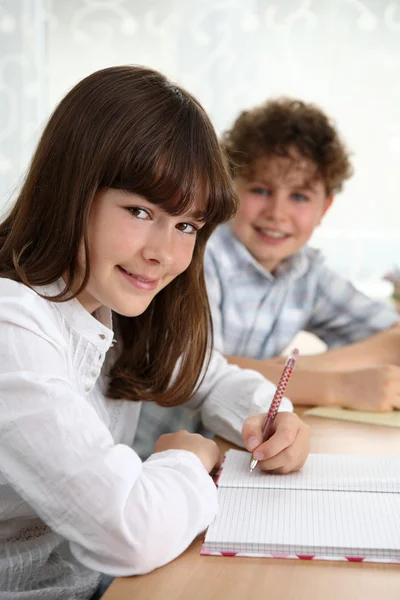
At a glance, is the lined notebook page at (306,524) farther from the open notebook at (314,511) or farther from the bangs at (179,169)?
the bangs at (179,169)

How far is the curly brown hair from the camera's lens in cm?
170

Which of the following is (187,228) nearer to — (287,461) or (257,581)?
(287,461)

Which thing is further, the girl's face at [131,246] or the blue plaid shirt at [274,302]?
the blue plaid shirt at [274,302]

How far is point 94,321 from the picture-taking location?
0.97 m

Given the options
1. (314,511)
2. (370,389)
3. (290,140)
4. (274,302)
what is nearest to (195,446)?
(314,511)

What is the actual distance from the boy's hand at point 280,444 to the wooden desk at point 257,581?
193mm

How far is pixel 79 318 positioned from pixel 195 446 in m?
0.22

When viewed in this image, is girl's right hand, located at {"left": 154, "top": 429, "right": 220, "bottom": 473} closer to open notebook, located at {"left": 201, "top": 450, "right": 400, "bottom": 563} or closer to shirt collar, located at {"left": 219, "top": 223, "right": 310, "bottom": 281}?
open notebook, located at {"left": 201, "top": 450, "right": 400, "bottom": 563}

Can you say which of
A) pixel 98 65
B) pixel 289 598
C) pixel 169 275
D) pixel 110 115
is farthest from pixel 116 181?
pixel 98 65

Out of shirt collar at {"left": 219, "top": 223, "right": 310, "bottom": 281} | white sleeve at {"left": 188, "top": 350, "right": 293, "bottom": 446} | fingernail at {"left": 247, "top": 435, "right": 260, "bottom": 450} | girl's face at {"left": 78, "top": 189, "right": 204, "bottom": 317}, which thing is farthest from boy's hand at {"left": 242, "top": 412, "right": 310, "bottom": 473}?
shirt collar at {"left": 219, "top": 223, "right": 310, "bottom": 281}

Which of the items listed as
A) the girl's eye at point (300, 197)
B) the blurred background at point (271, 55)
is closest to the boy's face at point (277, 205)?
the girl's eye at point (300, 197)

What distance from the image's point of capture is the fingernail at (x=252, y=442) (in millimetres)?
970

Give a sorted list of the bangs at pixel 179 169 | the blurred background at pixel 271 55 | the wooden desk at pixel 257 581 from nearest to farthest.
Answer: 1. the wooden desk at pixel 257 581
2. the bangs at pixel 179 169
3. the blurred background at pixel 271 55

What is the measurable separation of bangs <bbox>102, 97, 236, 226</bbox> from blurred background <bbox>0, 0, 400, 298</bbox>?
2222 mm
